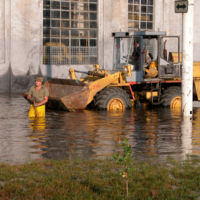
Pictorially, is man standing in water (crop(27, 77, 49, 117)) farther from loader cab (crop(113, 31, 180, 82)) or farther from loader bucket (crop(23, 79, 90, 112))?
loader cab (crop(113, 31, 180, 82))

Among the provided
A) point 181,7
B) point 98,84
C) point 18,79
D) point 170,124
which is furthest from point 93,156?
point 18,79

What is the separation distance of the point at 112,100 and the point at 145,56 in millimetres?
2319

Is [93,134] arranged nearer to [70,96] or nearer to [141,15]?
[70,96]

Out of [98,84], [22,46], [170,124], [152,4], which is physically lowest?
[170,124]

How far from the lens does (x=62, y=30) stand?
24938 mm

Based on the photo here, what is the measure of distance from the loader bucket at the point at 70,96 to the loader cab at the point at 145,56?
80.8 inches

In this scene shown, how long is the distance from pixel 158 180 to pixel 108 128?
17.9 feet

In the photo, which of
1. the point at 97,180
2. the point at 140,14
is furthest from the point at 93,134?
the point at 140,14

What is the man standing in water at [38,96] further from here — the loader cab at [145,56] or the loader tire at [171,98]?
the loader tire at [171,98]

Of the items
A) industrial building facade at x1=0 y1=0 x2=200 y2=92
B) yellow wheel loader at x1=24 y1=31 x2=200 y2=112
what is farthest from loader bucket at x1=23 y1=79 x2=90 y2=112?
industrial building facade at x1=0 y1=0 x2=200 y2=92

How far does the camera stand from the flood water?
26.6ft

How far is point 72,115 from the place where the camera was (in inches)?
556

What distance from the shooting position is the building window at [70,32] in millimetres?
24500

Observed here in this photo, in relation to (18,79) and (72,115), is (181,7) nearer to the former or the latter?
(72,115)
